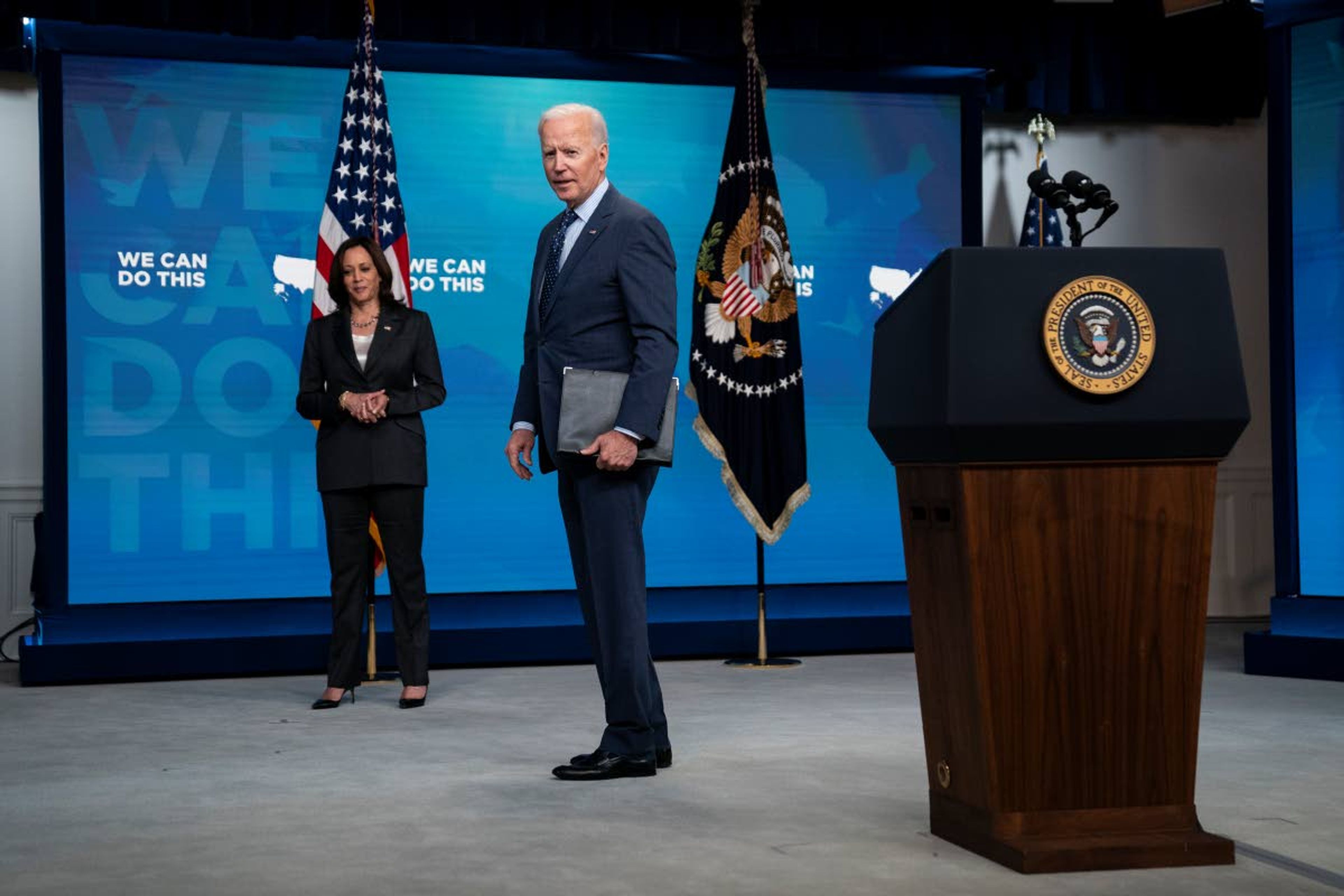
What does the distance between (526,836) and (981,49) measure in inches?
189

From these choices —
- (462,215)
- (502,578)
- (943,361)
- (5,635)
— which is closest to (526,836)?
(943,361)

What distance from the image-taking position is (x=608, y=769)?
346 centimetres

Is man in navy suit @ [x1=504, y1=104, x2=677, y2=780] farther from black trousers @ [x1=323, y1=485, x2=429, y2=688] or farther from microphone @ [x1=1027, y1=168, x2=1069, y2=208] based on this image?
black trousers @ [x1=323, y1=485, x2=429, y2=688]

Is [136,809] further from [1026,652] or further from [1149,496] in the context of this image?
[1149,496]

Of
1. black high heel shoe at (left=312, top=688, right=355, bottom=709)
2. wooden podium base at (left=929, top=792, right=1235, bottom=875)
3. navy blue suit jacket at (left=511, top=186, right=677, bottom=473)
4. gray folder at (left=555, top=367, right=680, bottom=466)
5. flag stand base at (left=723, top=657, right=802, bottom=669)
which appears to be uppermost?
navy blue suit jacket at (left=511, top=186, right=677, bottom=473)

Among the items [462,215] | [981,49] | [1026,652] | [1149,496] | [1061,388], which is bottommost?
[1026,652]

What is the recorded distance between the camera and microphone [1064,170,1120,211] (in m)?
2.73

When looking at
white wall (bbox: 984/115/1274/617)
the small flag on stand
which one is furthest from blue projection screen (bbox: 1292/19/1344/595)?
white wall (bbox: 984/115/1274/617)

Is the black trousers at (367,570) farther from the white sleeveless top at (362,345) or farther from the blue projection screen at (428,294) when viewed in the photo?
the blue projection screen at (428,294)

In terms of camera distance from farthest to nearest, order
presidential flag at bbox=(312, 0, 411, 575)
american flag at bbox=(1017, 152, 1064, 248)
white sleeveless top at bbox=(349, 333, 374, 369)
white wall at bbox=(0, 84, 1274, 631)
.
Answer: white wall at bbox=(0, 84, 1274, 631) → american flag at bbox=(1017, 152, 1064, 248) → presidential flag at bbox=(312, 0, 411, 575) → white sleeveless top at bbox=(349, 333, 374, 369)

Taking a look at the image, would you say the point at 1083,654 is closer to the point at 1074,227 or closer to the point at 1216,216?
the point at 1074,227

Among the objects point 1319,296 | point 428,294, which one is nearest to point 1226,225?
point 1319,296

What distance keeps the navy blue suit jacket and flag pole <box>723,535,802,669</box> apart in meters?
2.67

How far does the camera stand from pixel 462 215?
20.9ft
